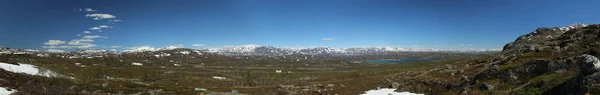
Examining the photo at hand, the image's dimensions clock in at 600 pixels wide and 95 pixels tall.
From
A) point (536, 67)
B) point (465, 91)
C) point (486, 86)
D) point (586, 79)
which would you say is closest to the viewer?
point (586, 79)

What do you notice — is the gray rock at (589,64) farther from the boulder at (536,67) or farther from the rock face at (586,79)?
the boulder at (536,67)

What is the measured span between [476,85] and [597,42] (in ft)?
102

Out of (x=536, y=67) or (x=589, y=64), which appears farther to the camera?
(x=536, y=67)

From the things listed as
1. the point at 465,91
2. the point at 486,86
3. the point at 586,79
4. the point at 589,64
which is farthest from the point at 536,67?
the point at 586,79

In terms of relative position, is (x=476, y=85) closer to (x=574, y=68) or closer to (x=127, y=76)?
(x=574, y=68)

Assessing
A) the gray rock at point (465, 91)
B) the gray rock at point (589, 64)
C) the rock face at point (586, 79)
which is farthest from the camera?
the gray rock at point (465, 91)

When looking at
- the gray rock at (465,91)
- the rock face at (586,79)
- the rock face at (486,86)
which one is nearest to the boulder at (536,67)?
the rock face at (486,86)

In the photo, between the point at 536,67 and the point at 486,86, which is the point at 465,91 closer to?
the point at 486,86

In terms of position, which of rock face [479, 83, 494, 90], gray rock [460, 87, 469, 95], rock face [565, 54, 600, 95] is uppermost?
rock face [565, 54, 600, 95]

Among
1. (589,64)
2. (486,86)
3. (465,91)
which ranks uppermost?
(589,64)

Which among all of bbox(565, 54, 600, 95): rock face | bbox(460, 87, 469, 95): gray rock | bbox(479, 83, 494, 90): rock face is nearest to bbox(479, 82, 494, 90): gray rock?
bbox(479, 83, 494, 90): rock face

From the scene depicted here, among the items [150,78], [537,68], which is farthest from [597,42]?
[150,78]

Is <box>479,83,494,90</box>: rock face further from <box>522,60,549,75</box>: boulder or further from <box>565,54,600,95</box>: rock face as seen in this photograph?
<box>565,54,600,95</box>: rock face

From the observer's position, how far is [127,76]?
189 metres
